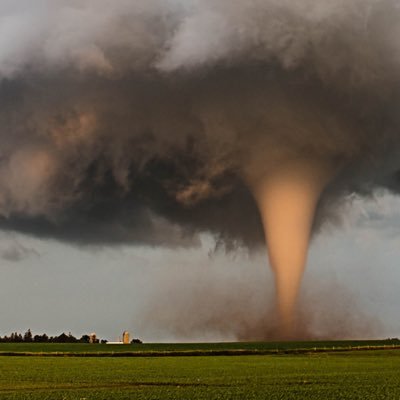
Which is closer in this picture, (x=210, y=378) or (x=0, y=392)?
(x=0, y=392)

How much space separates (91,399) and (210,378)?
18.7 meters

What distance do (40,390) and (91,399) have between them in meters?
8.32

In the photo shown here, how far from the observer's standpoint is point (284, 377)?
50.9 m

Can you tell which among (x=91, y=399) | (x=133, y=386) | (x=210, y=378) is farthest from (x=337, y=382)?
(x=91, y=399)

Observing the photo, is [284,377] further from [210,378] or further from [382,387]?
[382,387]

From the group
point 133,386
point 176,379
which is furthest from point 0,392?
point 176,379

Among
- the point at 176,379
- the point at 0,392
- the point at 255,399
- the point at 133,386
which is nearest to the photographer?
the point at 255,399

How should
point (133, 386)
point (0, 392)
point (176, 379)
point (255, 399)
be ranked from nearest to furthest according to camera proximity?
1. point (255, 399)
2. point (0, 392)
3. point (133, 386)
4. point (176, 379)

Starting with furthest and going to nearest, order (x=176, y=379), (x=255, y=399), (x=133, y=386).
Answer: (x=176, y=379), (x=133, y=386), (x=255, y=399)

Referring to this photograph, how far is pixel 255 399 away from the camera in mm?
32344

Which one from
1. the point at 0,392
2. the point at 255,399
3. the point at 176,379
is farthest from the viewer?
the point at 176,379

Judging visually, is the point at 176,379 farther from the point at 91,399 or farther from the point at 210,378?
the point at 91,399

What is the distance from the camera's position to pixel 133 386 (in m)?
42.8

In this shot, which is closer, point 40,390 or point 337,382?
point 40,390
